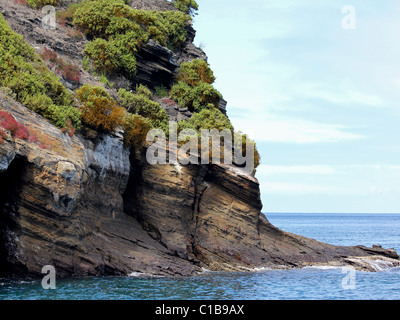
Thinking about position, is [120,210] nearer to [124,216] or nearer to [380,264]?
[124,216]

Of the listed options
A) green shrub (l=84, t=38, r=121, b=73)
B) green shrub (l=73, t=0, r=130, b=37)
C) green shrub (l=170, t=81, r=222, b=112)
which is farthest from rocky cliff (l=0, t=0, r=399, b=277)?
green shrub (l=73, t=0, r=130, b=37)

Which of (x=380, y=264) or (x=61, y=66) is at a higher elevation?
(x=61, y=66)

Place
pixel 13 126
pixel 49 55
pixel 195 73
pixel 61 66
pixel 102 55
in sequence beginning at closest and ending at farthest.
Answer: pixel 13 126 < pixel 61 66 < pixel 49 55 < pixel 102 55 < pixel 195 73

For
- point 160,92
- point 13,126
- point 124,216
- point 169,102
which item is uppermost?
point 160,92

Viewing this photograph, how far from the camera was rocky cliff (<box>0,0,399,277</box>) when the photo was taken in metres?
22.6

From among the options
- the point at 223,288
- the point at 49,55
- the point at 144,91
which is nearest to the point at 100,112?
the point at 49,55

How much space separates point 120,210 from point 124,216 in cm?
57

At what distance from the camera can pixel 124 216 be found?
31.1m

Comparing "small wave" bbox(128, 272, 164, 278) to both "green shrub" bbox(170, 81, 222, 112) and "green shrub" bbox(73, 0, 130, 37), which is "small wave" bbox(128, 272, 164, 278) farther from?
"green shrub" bbox(73, 0, 130, 37)

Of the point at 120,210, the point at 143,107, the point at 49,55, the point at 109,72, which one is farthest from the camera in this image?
the point at 109,72

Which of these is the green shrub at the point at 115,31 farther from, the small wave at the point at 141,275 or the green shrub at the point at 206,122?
the small wave at the point at 141,275

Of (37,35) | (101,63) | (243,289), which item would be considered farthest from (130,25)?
(243,289)

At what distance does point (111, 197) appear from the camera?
29828 millimetres

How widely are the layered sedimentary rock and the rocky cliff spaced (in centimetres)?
6
